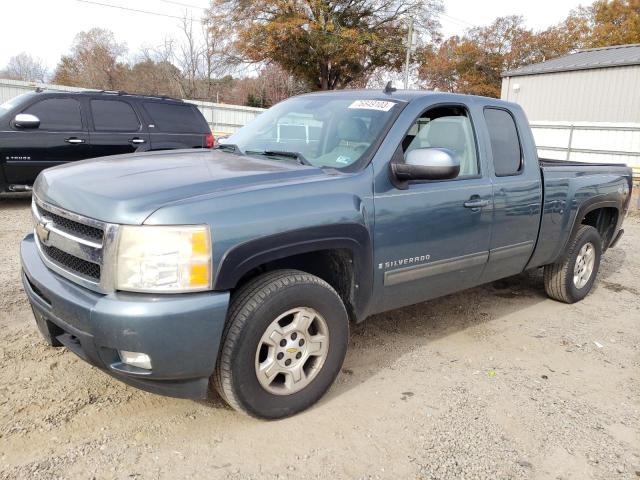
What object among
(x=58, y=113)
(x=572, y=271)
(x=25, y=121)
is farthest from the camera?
(x=58, y=113)

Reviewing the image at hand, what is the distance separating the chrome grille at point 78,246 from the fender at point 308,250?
0.50m

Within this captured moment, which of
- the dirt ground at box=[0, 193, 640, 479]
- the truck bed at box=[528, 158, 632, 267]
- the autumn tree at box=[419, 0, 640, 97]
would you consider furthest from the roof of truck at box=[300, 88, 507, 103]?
the autumn tree at box=[419, 0, 640, 97]

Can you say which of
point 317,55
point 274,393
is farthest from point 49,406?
point 317,55

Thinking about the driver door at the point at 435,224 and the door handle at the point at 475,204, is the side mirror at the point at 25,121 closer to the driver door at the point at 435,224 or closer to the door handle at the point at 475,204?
the driver door at the point at 435,224

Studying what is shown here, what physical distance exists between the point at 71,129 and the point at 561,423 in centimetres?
792

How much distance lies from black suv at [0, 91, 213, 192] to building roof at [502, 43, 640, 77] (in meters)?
20.5

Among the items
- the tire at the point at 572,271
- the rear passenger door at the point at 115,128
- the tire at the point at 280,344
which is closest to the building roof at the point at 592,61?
the tire at the point at 572,271

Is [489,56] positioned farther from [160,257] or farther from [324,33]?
[160,257]

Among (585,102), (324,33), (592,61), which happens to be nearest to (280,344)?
(585,102)

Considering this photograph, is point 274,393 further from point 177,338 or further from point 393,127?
point 393,127

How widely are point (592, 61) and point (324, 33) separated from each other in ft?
45.3

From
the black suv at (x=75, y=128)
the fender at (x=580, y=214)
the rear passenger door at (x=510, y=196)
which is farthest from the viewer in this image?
the black suv at (x=75, y=128)

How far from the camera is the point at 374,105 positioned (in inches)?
141

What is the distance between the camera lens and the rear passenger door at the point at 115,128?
845 centimetres
